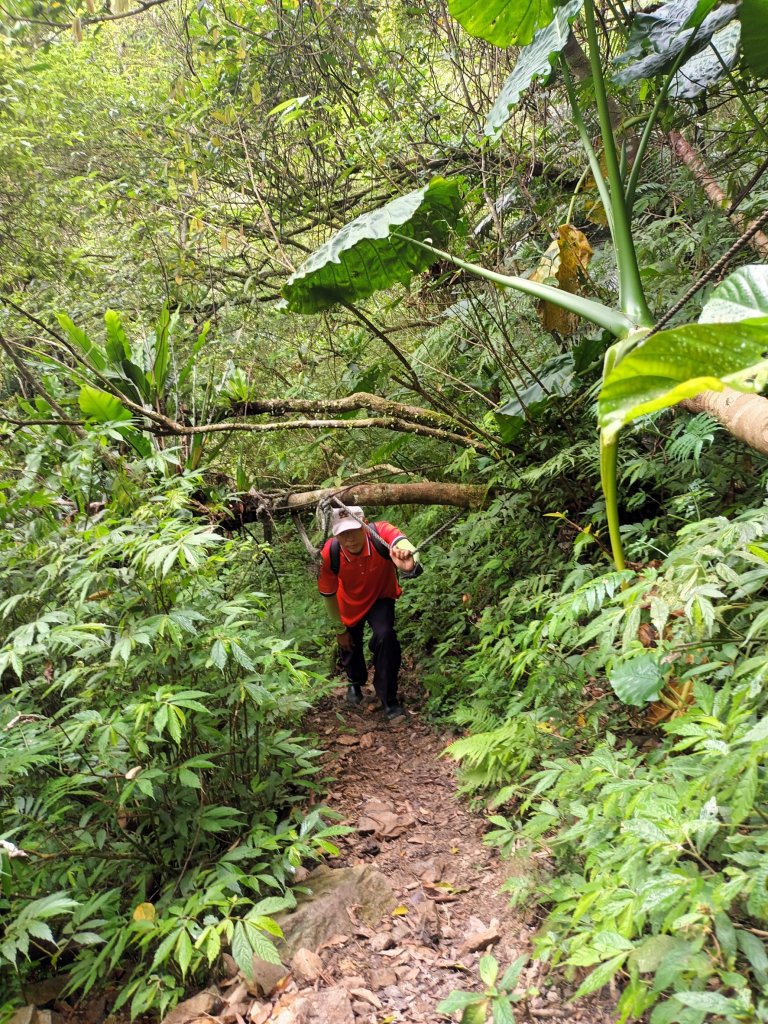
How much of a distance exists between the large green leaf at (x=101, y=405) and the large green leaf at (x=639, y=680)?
8.62 feet

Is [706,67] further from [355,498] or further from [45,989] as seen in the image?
[45,989]

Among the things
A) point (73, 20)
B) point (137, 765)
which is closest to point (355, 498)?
point (137, 765)

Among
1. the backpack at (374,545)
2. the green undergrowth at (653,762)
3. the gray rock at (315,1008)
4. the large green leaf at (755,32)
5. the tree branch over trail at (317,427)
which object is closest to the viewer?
the green undergrowth at (653,762)

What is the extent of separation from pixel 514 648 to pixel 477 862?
106 centimetres

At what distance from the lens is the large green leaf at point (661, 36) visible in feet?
8.96

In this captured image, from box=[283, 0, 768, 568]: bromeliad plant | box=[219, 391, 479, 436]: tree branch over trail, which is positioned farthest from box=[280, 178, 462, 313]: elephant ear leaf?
box=[219, 391, 479, 436]: tree branch over trail

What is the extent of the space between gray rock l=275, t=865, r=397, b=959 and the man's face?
188 centimetres

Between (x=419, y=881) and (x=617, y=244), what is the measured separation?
265cm

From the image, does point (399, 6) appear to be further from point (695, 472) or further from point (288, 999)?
point (288, 999)

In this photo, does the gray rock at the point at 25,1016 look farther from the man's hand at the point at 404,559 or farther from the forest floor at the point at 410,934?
the man's hand at the point at 404,559

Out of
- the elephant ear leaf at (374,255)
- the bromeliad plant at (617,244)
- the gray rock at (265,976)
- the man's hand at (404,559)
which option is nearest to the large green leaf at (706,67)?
the bromeliad plant at (617,244)

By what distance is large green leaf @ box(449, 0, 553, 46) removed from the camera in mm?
2986

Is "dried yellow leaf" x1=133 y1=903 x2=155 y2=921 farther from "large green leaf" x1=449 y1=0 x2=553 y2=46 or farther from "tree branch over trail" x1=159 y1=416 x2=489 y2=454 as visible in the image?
"large green leaf" x1=449 y1=0 x2=553 y2=46

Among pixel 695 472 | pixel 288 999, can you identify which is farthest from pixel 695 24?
pixel 288 999
